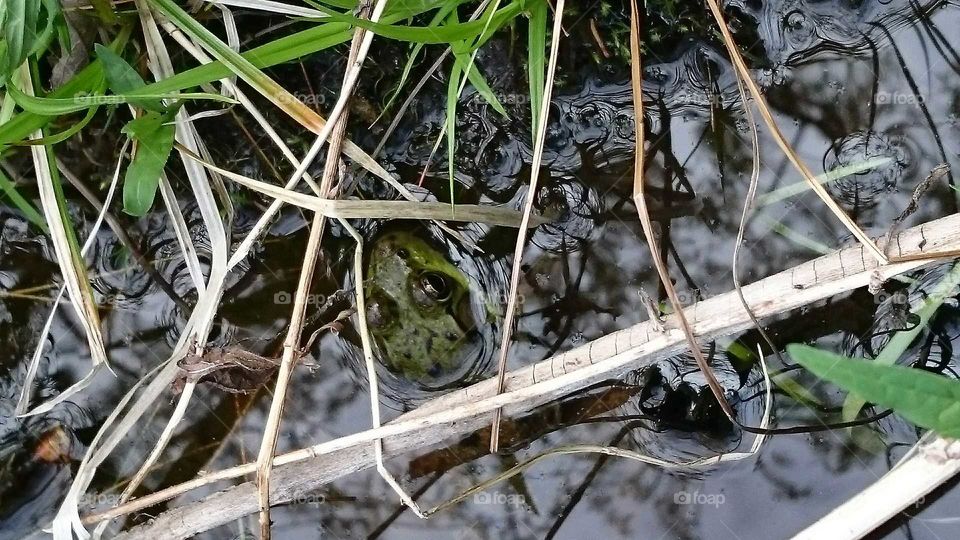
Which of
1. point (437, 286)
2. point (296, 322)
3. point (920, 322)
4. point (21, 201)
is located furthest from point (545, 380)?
point (21, 201)

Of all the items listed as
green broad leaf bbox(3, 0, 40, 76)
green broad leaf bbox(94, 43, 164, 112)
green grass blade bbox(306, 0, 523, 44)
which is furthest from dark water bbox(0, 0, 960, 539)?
green broad leaf bbox(3, 0, 40, 76)

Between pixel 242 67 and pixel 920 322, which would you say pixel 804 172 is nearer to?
pixel 920 322

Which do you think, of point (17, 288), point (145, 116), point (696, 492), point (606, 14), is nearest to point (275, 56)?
point (145, 116)

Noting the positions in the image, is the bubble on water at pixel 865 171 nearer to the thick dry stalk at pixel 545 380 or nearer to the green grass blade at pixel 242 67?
the thick dry stalk at pixel 545 380

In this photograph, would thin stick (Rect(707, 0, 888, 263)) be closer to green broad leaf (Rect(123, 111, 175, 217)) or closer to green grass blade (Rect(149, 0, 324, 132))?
green grass blade (Rect(149, 0, 324, 132))

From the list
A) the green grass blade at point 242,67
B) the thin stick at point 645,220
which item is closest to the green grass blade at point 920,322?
the thin stick at point 645,220

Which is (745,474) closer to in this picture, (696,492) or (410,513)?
(696,492)
